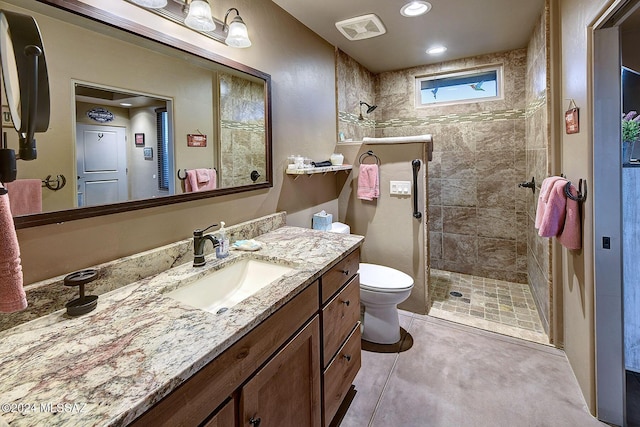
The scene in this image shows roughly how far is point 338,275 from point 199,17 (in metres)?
1.38

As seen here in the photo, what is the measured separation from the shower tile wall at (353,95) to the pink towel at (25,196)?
2.38m

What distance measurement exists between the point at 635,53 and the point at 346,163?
2.22 metres

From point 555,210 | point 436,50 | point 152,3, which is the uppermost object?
point 436,50

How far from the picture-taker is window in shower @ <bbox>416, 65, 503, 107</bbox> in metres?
3.37

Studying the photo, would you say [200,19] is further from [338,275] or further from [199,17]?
[338,275]

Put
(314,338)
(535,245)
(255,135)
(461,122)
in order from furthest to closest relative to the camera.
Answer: (461,122) < (535,245) < (255,135) < (314,338)

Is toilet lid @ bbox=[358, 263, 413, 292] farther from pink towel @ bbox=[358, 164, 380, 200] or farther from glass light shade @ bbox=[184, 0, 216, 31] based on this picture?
glass light shade @ bbox=[184, 0, 216, 31]

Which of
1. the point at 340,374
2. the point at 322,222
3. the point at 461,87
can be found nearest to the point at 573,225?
the point at 340,374

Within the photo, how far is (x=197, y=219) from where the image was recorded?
63.7 inches

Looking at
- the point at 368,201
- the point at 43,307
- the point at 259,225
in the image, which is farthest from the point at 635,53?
the point at 43,307

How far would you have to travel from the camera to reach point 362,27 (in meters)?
2.52

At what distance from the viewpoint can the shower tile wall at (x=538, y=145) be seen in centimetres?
217

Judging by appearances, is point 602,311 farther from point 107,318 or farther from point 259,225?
point 107,318

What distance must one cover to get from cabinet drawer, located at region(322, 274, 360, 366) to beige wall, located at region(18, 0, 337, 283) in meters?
0.77
